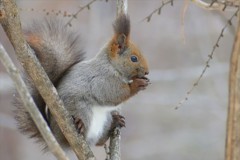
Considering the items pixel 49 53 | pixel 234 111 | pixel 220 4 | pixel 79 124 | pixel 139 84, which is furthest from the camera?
pixel 139 84

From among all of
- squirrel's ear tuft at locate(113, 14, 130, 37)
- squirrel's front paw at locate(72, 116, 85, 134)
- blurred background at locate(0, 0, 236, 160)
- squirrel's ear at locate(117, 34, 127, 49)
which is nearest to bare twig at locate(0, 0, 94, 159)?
squirrel's front paw at locate(72, 116, 85, 134)

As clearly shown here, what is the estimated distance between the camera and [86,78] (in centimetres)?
273

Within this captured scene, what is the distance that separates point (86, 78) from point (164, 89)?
5322 mm

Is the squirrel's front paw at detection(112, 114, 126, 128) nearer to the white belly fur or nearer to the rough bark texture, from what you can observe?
the white belly fur

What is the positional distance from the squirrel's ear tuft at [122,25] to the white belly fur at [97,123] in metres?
0.32

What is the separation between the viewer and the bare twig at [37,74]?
2.02 meters

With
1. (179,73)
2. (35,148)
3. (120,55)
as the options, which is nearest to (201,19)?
(179,73)

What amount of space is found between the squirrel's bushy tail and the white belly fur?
0.64 ft

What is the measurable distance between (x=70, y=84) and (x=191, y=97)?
474 cm

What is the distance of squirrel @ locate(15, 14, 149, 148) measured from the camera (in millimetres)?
2598

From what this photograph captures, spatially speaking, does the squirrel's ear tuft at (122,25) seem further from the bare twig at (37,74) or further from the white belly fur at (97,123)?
the bare twig at (37,74)

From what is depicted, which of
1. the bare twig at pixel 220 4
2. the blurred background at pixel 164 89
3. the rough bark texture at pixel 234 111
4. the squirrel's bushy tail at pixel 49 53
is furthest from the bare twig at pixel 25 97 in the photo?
the blurred background at pixel 164 89

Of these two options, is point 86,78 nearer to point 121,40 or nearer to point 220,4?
point 121,40

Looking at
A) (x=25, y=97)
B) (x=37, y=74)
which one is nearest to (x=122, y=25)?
(x=37, y=74)
